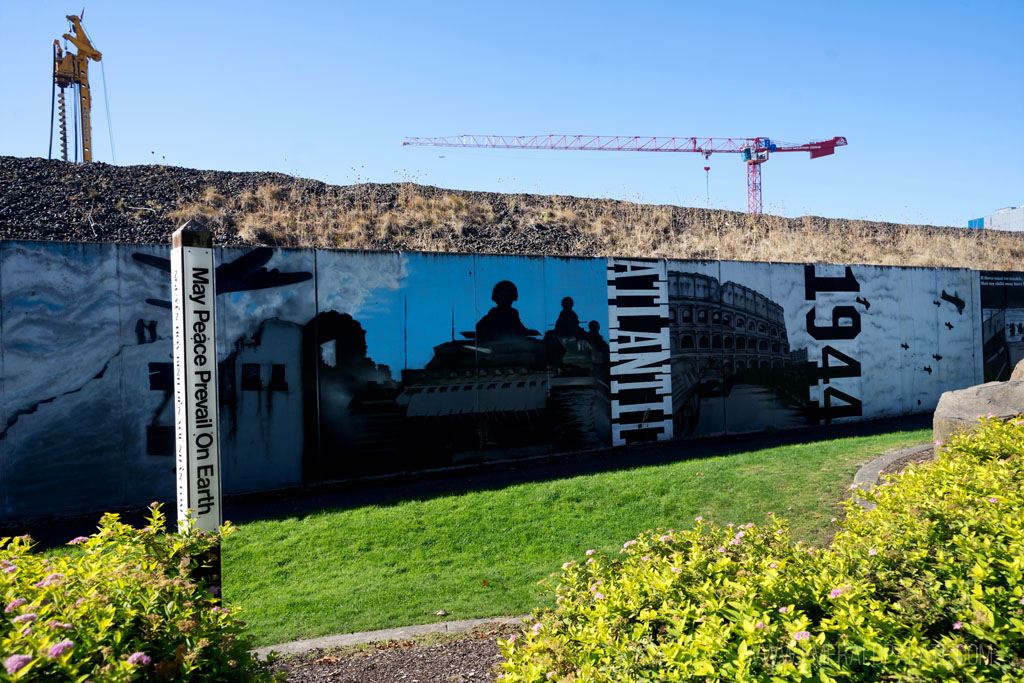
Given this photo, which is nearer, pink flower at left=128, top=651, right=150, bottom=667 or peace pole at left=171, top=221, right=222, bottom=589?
pink flower at left=128, top=651, right=150, bottom=667

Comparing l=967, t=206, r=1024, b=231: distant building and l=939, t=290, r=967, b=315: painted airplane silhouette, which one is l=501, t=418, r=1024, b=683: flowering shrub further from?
l=967, t=206, r=1024, b=231: distant building

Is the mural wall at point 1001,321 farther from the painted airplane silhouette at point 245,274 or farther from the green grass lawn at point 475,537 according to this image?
the painted airplane silhouette at point 245,274

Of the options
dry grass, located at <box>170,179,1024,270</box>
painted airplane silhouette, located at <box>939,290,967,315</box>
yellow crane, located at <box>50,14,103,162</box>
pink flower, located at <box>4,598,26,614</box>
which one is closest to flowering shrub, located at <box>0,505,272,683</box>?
pink flower, located at <box>4,598,26,614</box>

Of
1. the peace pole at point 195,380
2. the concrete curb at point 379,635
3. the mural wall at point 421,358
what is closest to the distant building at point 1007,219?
the mural wall at point 421,358

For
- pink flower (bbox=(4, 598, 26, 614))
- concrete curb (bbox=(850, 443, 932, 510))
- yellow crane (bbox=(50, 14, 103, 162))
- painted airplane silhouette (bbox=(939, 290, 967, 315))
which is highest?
yellow crane (bbox=(50, 14, 103, 162))

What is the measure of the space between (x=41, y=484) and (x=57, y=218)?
8629mm

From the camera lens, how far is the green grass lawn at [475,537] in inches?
239

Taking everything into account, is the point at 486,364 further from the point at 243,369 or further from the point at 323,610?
the point at 323,610

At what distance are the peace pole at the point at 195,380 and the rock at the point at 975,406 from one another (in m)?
7.60

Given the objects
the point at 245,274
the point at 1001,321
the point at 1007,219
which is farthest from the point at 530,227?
the point at 1007,219

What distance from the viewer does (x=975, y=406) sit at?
823 centimetres

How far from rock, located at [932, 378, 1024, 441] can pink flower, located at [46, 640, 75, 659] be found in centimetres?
841

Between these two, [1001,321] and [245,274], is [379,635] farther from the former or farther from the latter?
[1001,321]

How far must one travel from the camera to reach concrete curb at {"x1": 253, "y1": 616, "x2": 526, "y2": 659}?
5.16m
